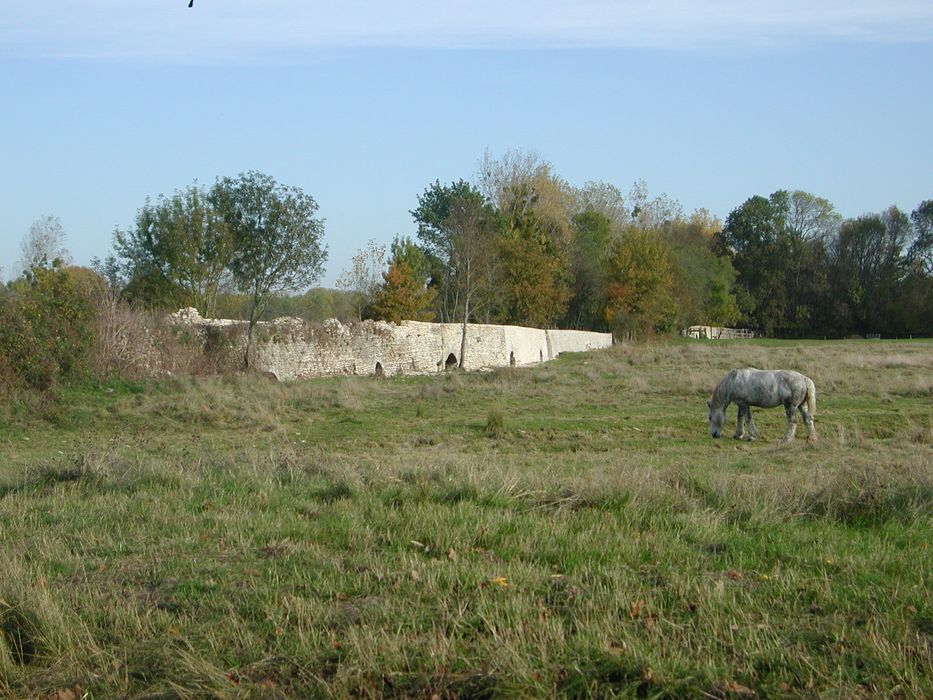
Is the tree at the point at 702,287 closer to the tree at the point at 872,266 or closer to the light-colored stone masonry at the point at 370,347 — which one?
the tree at the point at 872,266

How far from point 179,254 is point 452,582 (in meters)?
34.8

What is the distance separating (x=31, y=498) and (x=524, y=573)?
18.3ft

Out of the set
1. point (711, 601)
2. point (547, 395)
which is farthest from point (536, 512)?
point (547, 395)

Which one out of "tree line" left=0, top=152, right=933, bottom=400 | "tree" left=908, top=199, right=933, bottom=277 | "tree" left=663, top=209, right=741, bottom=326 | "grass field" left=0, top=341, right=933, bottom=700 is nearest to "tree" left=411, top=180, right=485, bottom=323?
"tree line" left=0, top=152, right=933, bottom=400

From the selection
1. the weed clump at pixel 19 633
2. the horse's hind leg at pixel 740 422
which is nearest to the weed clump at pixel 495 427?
the horse's hind leg at pixel 740 422

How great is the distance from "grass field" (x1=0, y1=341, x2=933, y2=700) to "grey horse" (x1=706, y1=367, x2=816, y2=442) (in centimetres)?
1015

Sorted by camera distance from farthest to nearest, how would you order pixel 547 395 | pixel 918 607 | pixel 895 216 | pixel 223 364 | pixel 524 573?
1. pixel 895 216
2. pixel 223 364
3. pixel 547 395
4. pixel 524 573
5. pixel 918 607

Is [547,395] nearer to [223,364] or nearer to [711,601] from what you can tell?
[223,364]

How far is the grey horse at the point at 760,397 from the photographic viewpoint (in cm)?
2078

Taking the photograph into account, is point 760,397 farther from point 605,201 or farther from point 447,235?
point 605,201

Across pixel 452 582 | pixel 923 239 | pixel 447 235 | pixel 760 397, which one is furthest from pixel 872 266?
pixel 452 582

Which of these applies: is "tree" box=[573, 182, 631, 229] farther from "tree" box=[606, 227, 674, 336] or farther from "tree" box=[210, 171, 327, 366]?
"tree" box=[210, 171, 327, 366]

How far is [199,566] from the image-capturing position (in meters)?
6.32

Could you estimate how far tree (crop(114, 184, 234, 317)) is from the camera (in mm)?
36938
